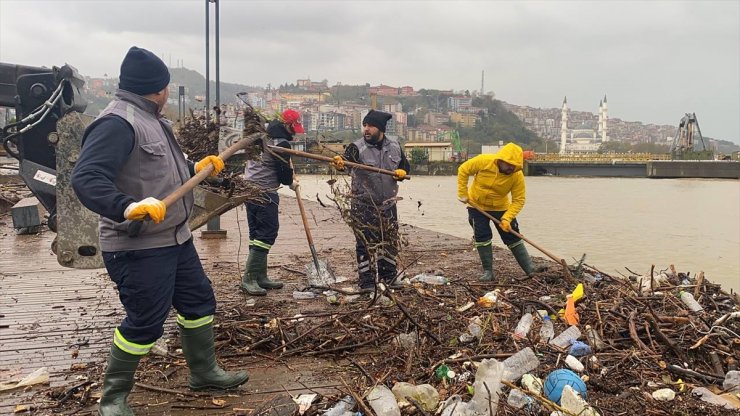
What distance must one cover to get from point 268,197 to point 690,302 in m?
3.56

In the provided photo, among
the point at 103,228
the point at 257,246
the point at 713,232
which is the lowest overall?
the point at 713,232

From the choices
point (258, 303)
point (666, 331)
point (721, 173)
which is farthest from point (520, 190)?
point (721, 173)

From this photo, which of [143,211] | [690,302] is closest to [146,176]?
[143,211]

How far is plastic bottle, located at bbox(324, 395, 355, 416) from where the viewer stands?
9.04 feet

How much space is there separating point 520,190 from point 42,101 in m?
4.43

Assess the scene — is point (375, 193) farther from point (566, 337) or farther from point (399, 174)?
point (566, 337)

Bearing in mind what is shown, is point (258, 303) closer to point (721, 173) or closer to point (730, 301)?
point (730, 301)

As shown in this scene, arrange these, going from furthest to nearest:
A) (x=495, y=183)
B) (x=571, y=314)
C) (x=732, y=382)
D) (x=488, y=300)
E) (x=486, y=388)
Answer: (x=495, y=183), (x=488, y=300), (x=571, y=314), (x=732, y=382), (x=486, y=388)

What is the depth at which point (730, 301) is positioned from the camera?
4855 millimetres

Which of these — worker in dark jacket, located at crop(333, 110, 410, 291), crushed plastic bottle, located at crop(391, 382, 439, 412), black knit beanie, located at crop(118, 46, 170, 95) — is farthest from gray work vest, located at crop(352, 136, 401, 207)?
black knit beanie, located at crop(118, 46, 170, 95)

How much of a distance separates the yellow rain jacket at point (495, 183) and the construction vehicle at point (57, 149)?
270cm

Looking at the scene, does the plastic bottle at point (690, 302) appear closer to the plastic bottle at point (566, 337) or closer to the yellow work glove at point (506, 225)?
the plastic bottle at point (566, 337)

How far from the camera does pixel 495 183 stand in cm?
598

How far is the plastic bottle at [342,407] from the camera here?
2.76m
